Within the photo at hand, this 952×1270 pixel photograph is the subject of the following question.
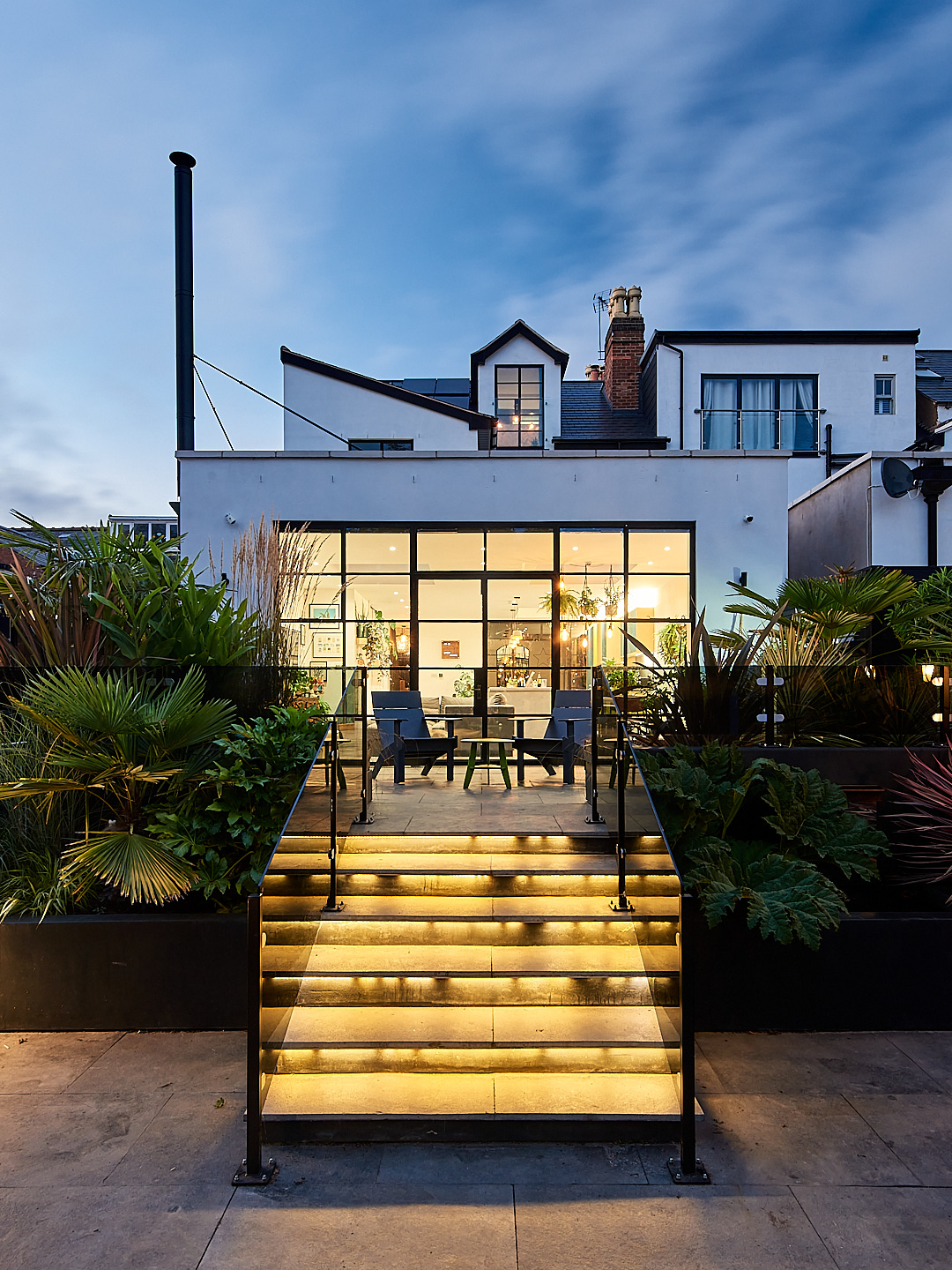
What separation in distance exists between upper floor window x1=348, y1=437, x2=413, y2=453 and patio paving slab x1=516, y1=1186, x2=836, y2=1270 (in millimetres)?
13849

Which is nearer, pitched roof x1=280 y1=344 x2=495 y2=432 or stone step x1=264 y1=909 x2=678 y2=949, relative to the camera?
stone step x1=264 y1=909 x2=678 y2=949

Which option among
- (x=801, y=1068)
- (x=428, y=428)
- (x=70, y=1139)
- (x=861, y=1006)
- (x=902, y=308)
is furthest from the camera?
(x=902, y=308)

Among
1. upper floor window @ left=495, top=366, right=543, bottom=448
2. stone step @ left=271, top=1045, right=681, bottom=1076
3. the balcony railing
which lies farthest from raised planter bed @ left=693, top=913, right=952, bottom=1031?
the balcony railing

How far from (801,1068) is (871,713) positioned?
2986mm

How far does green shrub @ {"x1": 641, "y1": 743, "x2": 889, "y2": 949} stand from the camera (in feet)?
12.0

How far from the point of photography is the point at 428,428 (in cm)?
1475

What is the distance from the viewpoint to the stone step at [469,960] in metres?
3.69

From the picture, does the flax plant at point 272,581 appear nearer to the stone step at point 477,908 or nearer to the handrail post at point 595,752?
the stone step at point 477,908

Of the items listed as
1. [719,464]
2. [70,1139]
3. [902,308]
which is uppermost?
[902,308]

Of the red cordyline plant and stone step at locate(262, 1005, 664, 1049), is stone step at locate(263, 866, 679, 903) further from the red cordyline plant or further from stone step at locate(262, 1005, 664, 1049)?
the red cordyline plant

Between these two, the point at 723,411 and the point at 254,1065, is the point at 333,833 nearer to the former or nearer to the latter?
the point at 254,1065

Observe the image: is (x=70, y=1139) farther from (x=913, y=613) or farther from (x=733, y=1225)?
(x=913, y=613)

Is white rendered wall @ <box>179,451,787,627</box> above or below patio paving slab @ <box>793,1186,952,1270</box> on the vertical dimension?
above

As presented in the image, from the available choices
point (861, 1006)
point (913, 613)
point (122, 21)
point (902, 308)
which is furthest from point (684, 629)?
point (902, 308)
